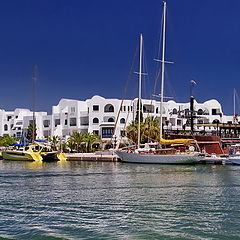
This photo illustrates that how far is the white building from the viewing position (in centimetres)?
8488

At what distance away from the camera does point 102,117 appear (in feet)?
285

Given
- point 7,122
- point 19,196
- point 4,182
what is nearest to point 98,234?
point 19,196

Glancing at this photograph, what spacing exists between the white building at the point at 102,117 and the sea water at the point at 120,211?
5416cm

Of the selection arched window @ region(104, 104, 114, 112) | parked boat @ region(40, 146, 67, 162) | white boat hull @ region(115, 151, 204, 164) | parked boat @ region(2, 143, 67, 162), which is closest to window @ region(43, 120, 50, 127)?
arched window @ region(104, 104, 114, 112)

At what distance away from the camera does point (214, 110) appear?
321ft

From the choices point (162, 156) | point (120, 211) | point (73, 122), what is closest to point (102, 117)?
point (73, 122)

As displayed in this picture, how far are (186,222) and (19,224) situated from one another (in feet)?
22.8

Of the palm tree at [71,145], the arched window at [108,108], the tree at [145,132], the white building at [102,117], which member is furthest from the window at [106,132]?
the tree at [145,132]

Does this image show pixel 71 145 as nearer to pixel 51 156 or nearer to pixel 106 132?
pixel 106 132

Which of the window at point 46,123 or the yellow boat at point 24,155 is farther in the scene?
the window at point 46,123

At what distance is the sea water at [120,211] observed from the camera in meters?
14.1

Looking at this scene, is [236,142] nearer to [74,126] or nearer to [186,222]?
[74,126]

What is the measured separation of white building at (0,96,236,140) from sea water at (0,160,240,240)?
5416cm

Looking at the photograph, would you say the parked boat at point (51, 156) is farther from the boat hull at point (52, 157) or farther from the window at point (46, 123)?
the window at point (46, 123)
